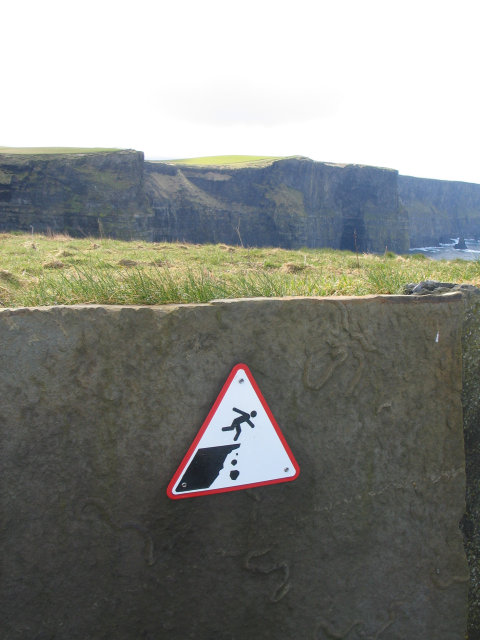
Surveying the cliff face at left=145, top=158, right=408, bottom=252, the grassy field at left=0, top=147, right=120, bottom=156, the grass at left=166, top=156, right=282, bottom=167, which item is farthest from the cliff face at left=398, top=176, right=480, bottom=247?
the grassy field at left=0, top=147, right=120, bottom=156

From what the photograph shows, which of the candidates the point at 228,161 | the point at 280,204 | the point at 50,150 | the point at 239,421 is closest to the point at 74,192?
the point at 50,150

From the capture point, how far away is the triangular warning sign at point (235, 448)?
6.56ft

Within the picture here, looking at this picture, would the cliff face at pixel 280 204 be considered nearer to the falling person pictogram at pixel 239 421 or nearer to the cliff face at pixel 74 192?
the cliff face at pixel 74 192

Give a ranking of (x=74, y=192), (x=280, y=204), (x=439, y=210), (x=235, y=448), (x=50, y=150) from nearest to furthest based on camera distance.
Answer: (x=235, y=448), (x=74, y=192), (x=50, y=150), (x=280, y=204), (x=439, y=210)

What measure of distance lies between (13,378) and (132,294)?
77 cm

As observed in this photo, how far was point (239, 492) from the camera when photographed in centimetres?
208

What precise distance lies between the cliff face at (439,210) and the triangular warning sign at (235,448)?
97.2 meters

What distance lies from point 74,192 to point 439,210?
2934 inches

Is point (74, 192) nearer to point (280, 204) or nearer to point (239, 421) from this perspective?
point (280, 204)

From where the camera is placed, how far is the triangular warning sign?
6.56 ft

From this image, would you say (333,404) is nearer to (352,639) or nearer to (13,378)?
(352,639)

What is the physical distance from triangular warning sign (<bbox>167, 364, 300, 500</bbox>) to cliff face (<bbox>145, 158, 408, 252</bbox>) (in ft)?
168

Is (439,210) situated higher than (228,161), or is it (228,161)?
(228,161)

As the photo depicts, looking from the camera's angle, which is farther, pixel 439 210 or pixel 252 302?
pixel 439 210
